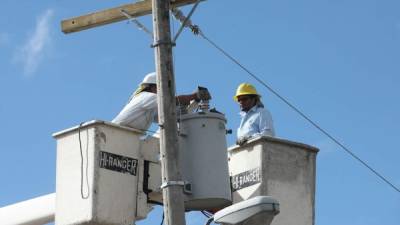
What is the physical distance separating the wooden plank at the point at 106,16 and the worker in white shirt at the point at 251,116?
4.84 feet

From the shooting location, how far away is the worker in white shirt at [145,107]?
43.7 feet

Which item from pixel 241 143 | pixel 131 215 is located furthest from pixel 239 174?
pixel 131 215

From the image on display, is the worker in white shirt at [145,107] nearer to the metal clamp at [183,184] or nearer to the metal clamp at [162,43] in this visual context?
the metal clamp at [183,184]

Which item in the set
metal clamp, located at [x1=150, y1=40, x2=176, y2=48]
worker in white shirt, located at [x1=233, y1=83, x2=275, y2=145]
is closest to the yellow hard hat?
worker in white shirt, located at [x1=233, y1=83, x2=275, y2=145]

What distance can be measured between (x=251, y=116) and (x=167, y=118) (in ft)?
6.45

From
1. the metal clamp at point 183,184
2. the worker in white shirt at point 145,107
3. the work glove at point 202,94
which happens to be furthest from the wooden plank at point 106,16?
the metal clamp at point 183,184

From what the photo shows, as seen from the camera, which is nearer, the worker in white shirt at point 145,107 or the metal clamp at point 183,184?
the metal clamp at point 183,184

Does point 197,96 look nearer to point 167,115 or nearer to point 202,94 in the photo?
point 202,94

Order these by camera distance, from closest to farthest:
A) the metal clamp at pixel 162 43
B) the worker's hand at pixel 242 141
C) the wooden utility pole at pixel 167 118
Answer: the wooden utility pole at pixel 167 118
the metal clamp at pixel 162 43
the worker's hand at pixel 242 141

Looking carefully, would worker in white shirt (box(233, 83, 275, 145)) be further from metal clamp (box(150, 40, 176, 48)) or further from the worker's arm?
metal clamp (box(150, 40, 176, 48))

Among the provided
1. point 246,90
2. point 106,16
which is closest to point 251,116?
point 246,90

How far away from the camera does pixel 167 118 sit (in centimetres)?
1196

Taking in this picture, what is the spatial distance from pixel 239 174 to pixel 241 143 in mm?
366

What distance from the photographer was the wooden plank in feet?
44.4
